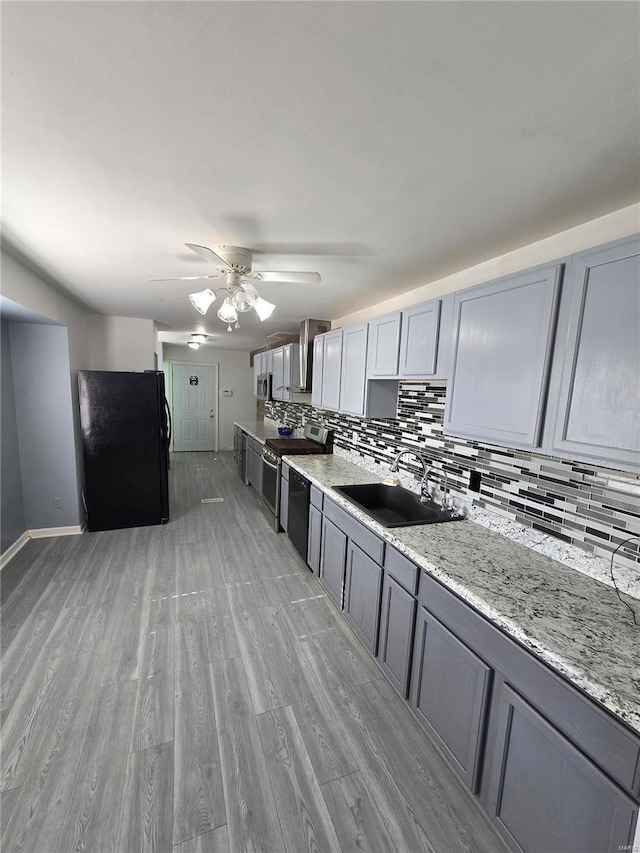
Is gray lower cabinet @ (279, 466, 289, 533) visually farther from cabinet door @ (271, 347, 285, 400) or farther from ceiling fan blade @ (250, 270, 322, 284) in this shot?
ceiling fan blade @ (250, 270, 322, 284)

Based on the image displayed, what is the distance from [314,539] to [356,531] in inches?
30.0

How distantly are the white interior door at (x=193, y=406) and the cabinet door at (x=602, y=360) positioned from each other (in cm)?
707

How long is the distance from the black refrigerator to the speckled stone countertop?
2.81 meters

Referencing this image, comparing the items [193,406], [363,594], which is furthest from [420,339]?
[193,406]

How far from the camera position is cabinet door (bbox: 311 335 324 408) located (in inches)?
134

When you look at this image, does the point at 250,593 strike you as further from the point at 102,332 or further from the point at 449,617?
the point at 102,332

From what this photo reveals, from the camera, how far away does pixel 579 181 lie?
1.22m

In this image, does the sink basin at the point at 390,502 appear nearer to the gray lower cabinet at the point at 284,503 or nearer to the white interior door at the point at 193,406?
the gray lower cabinet at the point at 284,503

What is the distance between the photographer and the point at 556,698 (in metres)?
0.98

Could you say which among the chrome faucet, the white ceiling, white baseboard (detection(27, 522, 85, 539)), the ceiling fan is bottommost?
white baseboard (detection(27, 522, 85, 539))

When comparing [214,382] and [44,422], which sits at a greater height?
[214,382]

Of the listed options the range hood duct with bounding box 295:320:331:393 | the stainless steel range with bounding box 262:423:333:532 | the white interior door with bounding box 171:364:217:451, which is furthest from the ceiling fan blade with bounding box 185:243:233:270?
the white interior door with bounding box 171:364:217:451

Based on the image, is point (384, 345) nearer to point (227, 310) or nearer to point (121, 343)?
point (227, 310)

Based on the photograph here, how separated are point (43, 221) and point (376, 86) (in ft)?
5.67
